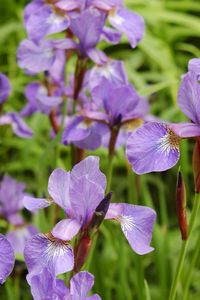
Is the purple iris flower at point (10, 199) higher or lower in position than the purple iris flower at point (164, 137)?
lower

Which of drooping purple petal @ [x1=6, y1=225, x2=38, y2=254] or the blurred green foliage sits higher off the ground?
drooping purple petal @ [x1=6, y1=225, x2=38, y2=254]

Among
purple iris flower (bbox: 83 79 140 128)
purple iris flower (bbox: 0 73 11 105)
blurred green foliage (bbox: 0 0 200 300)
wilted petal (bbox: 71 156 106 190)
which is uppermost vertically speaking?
wilted petal (bbox: 71 156 106 190)

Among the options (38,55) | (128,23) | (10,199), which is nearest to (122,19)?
(128,23)

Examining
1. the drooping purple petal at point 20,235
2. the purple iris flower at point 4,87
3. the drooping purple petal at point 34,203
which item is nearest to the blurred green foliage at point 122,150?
the drooping purple petal at point 20,235

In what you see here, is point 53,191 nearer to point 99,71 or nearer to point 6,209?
point 99,71

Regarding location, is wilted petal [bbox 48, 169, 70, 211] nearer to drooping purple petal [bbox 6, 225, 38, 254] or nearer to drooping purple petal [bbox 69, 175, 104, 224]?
drooping purple petal [bbox 69, 175, 104, 224]

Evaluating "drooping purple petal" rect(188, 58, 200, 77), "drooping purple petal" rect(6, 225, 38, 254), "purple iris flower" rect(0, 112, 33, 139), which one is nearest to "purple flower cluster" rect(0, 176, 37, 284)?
"drooping purple petal" rect(6, 225, 38, 254)

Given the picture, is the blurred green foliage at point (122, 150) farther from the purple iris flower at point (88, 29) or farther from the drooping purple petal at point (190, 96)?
the drooping purple petal at point (190, 96)
